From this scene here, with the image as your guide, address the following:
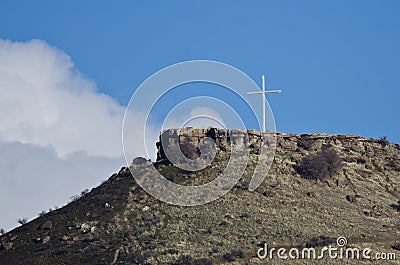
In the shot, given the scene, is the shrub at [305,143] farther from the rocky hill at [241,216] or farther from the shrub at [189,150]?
the shrub at [189,150]

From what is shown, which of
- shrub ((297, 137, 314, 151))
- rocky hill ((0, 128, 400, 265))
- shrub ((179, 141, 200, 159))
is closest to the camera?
rocky hill ((0, 128, 400, 265))

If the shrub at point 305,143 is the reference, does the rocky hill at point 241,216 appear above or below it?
below

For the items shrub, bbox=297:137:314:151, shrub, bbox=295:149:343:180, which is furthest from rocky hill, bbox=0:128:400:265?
shrub, bbox=297:137:314:151

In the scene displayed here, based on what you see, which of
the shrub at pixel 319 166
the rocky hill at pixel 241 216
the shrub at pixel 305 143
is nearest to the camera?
the rocky hill at pixel 241 216

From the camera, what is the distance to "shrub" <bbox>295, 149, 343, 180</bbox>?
136 meters

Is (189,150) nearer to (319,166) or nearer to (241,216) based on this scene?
(319,166)

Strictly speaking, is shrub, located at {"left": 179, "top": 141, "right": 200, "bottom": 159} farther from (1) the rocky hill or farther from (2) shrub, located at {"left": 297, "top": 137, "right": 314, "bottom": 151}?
(2) shrub, located at {"left": 297, "top": 137, "right": 314, "bottom": 151}

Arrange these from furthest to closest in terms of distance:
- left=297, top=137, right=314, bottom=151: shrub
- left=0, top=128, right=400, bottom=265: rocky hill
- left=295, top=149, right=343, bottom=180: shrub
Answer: left=297, top=137, right=314, bottom=151: shrub < left=295, top=149, right=343, bottom=180: shrub < left=0, top=128, right=400, bottom=265: rocky hill

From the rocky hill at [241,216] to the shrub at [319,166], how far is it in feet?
0.41

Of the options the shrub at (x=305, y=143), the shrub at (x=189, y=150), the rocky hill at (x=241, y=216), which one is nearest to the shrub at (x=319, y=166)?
the rocky hill at (x=241, y=216)

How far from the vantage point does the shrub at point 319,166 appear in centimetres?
13588

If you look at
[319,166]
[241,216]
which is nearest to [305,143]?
[319,166]

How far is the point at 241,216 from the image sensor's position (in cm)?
12244

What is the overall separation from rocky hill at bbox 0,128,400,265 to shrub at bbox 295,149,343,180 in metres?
0.13
